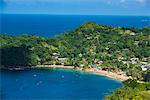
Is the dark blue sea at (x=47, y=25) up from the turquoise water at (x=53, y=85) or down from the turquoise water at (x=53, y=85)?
up

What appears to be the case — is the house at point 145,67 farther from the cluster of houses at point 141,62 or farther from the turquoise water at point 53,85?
the turquoise water at point 53,85

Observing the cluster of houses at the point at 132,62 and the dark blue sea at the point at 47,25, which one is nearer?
the cluster of houses at the point at 132,62

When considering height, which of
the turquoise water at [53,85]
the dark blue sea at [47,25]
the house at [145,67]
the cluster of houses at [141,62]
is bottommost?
the turquoise water at [53,85]

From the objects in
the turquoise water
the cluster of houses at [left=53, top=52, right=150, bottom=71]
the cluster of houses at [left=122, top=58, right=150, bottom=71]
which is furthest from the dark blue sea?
the cluster of houses at [left=122, top=58, right=150, bottom=71]

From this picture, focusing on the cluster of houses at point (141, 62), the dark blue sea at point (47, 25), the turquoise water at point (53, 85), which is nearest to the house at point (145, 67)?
the cluster of houses at point (141, 62)

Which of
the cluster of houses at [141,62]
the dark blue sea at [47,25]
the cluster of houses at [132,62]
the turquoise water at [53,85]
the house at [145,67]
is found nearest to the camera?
the turquoise water at [53,85]

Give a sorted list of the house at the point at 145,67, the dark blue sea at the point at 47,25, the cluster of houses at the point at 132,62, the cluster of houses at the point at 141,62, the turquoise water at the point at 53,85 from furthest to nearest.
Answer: the dark blue sea at the point at 47,25 < the cluster of houses at the point at 132,62 < the cluster of houses at the point at 141,62 < the house at the point at 145,67 < the turquoise water at the point at 53,85

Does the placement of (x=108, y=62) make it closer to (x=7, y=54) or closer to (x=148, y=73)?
(x=148, y=73)

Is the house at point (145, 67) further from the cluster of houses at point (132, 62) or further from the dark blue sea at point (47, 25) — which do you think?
the dark blue sea at point (47, 25)

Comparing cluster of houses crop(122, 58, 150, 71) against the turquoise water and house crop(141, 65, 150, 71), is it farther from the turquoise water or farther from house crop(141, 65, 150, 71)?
the turquoise water

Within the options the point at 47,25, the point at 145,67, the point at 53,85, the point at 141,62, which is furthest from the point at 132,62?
the point at 47,25
